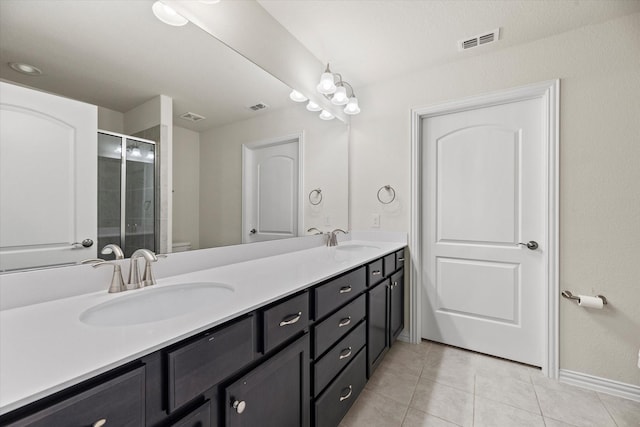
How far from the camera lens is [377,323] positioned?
73.2 inches

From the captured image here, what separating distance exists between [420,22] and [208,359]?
2158 millimetres

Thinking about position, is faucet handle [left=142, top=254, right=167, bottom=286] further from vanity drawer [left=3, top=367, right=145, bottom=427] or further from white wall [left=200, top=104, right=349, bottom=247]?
vanity drawer [left=3, top=367, right=145, bottom=427]

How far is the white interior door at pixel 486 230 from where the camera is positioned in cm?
206

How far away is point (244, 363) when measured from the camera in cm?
85

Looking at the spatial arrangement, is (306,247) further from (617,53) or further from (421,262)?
(617,53)

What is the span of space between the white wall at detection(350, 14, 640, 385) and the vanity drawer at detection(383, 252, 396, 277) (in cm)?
110

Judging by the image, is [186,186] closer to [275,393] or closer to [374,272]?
[275,393]

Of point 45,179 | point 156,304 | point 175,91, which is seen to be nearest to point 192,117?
point 175,91

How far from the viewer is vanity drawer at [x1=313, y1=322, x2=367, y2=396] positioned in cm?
122

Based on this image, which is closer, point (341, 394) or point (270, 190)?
point (341, 394)

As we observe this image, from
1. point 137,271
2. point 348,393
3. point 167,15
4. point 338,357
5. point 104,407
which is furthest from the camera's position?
point 348,393

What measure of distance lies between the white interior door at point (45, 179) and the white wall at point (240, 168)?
0.49m

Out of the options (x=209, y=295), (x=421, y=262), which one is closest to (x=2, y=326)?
(x=209, y=295)

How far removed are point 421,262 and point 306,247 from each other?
104cm
